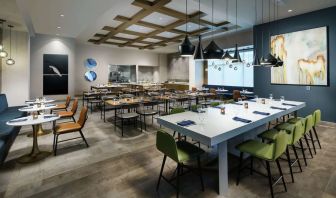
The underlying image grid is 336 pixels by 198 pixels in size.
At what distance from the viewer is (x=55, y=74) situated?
9.30 meters

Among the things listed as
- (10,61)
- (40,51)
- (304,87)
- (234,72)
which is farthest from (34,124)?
(234,72)

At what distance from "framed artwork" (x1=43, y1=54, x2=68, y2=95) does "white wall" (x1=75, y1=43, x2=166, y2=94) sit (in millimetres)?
1349

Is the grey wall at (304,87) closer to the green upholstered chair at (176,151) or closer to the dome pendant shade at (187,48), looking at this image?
the dome pendant shade at (187,48)

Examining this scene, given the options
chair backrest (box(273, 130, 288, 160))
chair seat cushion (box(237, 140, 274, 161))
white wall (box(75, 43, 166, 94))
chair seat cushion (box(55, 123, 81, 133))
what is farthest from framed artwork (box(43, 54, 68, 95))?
chair backrest (box(273, 130, 288, 160))

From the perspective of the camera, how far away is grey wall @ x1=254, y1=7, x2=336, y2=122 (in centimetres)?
509

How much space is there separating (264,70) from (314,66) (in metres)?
1.51

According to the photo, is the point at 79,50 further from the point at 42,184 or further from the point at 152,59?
the point at 42,184

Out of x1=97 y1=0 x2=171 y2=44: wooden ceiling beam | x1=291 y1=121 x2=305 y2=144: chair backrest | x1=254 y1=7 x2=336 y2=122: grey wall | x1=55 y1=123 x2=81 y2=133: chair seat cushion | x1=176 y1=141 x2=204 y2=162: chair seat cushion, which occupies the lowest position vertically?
x1=176 y1=141 x2=204 y2=162: chair seat cushion

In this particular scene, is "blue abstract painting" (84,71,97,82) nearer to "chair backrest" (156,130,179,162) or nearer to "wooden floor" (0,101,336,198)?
"wooden floor" (0,101,336,198)

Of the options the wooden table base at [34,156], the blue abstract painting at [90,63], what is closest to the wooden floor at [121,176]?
the wooden table base at [34,156]

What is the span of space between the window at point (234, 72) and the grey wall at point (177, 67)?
7.76 feet

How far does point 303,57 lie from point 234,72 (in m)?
4.58

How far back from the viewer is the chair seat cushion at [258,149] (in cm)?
213

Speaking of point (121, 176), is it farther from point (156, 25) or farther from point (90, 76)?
point (90, 76)
